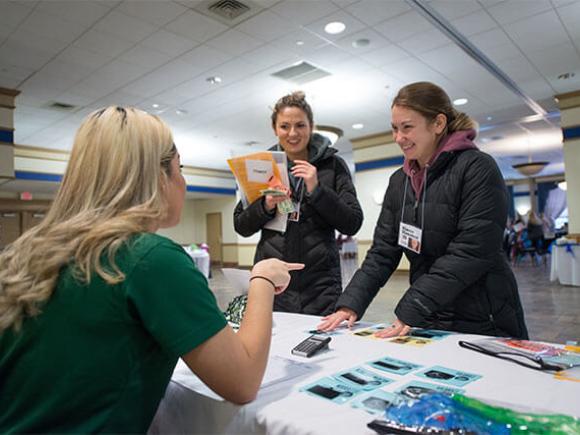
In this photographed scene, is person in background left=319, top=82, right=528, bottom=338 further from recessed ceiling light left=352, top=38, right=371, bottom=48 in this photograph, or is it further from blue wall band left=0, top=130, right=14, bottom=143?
blue wall band left=0, top=130, right=14, bottom=143

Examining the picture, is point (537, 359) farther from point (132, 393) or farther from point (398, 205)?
point (132, 393)

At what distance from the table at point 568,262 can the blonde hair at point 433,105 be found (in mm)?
6761

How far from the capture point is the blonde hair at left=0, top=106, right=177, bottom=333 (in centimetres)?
70

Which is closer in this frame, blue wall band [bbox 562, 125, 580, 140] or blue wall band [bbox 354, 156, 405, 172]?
blue wall band [bbox 562, 125, 580, 140]

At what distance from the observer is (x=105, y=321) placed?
2.22ft

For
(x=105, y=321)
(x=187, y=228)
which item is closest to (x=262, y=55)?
(x=105, y=321)

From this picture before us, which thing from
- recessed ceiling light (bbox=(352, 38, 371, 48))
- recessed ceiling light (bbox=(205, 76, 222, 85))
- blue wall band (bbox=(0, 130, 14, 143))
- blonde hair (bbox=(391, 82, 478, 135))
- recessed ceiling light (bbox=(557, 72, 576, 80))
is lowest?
blonde hair (bbox=(391, 82, 478, 135))

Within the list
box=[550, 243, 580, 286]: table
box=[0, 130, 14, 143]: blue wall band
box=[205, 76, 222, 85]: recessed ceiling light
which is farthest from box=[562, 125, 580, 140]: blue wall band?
box=[0, 130, 14, 143]: blue wall band

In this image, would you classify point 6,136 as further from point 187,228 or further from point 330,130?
point 187,228

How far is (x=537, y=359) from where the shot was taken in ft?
3.10

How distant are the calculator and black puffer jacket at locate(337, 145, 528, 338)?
324mm

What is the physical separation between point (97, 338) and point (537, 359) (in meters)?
0.93

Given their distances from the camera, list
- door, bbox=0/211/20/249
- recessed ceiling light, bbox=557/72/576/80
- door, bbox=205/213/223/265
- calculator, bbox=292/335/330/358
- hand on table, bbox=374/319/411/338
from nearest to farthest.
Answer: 1. calculator, bbox=292/335/330/358
2. hand on table, bbox=374/319/411/338
3. recessed ceiling light, bbox=557/72/576/80
4. door, bbox=0/211/20/249
5. door, bbox=205/213/223/265

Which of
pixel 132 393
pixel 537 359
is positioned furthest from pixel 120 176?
pixel 537 359
